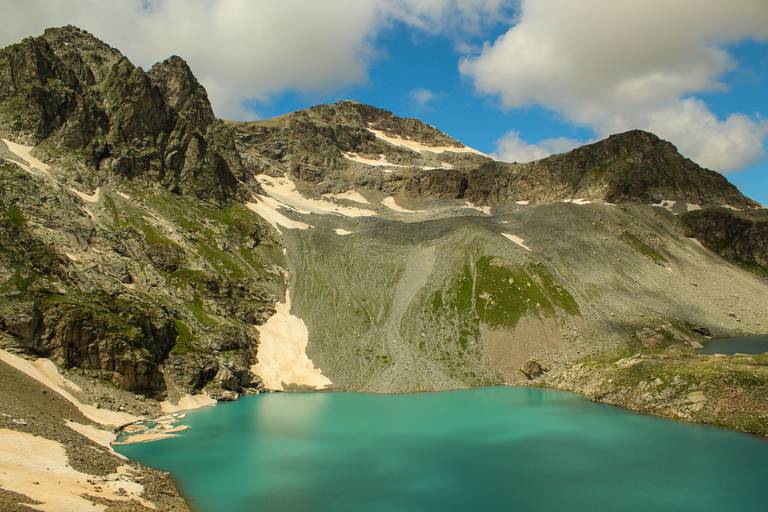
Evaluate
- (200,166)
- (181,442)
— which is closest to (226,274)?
(200,166)

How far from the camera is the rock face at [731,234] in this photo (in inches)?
5340

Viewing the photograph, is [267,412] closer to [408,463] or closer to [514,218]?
[408,463]

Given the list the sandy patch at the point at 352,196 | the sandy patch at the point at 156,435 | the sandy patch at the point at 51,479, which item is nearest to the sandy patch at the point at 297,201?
the sandy patch at the point at 352,196

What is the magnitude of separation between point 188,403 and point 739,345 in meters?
86.2

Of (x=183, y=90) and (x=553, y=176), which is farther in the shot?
(x=553, y=176)

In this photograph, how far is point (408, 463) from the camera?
129 ft

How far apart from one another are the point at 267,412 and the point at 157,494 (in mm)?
31215

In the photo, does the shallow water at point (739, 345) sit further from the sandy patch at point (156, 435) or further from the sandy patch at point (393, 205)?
the sandy patch at point (393, 205)

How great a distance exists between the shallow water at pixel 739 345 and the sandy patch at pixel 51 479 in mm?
83413

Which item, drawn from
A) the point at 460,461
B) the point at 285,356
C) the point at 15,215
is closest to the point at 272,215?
the point at 285,356

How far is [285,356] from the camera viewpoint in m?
85.9

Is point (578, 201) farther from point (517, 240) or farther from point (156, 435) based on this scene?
point (156, 435)

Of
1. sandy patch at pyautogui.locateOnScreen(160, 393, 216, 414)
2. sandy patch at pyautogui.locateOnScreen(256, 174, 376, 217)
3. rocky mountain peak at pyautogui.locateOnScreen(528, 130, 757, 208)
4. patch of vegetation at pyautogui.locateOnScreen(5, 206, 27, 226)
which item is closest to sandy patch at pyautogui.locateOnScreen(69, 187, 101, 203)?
patch of vegetation at pyautogui.locateOnScreen(5, 206, 27, 226)

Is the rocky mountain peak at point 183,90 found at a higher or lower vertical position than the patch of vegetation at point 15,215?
higher
